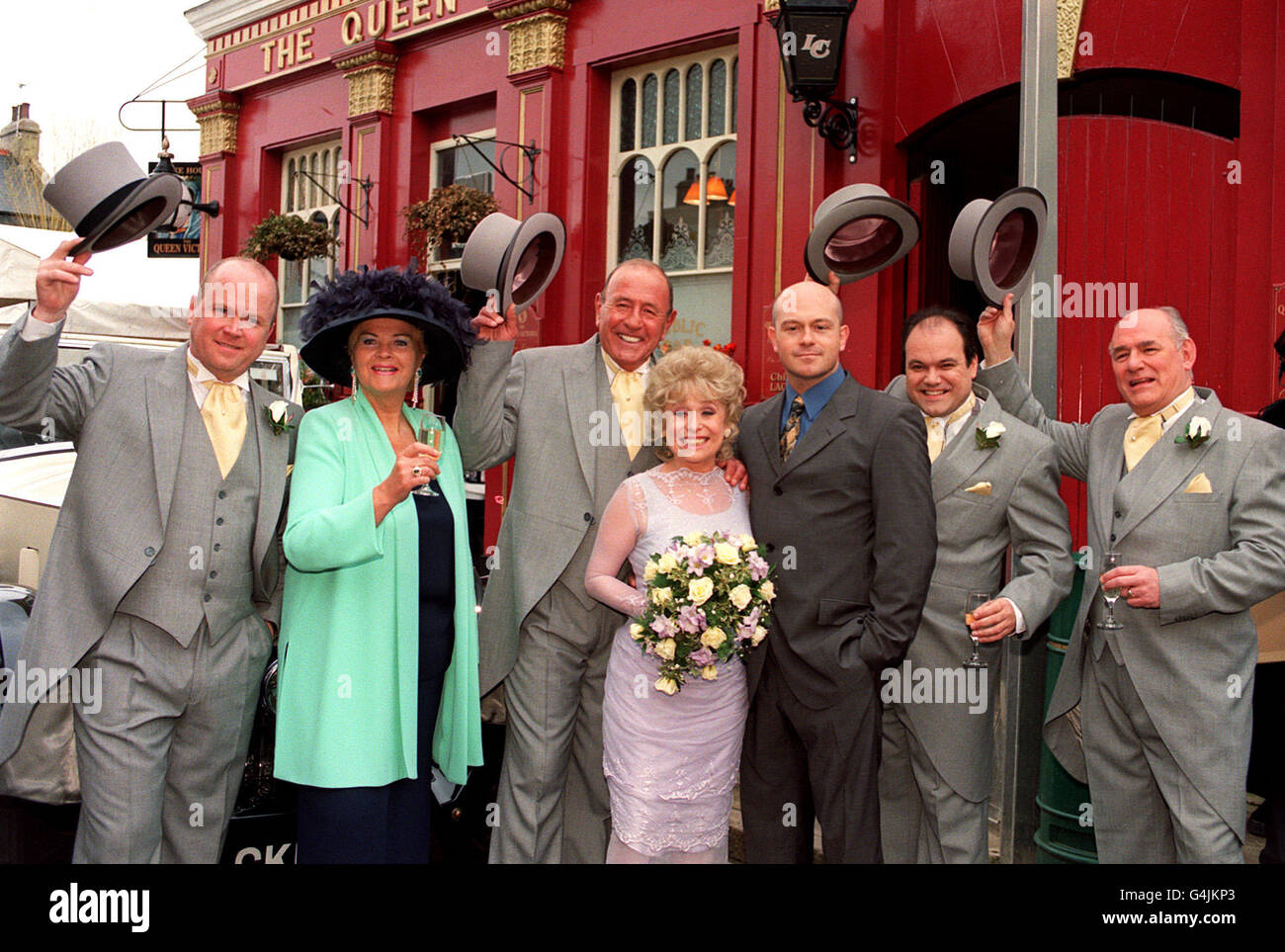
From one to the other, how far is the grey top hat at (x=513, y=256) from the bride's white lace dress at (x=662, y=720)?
0.77 meters

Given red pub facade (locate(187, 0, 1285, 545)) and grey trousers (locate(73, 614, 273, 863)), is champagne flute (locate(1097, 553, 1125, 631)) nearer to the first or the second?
red pub facade (locate(187, 0, 1285, 545))

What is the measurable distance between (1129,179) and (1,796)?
255 inches

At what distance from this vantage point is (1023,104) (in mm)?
3971

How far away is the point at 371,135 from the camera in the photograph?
37.6 ft

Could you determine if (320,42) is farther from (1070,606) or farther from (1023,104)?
(1070,606)

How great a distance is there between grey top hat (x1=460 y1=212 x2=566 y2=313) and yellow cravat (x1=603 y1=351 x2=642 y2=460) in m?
0.40

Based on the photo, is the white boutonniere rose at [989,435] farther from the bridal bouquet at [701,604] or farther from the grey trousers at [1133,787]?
the bridal bouquet at [701,604]

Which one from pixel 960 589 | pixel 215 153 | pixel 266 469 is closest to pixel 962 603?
pixel 960 589

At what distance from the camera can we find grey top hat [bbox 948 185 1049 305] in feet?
11.7

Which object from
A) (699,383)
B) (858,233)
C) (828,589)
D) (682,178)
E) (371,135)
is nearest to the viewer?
(828,589)

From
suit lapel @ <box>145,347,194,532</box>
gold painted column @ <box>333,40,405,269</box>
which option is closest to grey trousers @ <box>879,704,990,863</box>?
suit lapel @ <box>145,347,194,532</box>

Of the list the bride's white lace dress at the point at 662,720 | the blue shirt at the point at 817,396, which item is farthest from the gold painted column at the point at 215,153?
the blue shirt at the point at 817,396

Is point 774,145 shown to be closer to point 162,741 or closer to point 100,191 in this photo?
point 100,191

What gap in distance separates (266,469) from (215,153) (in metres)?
11.9
